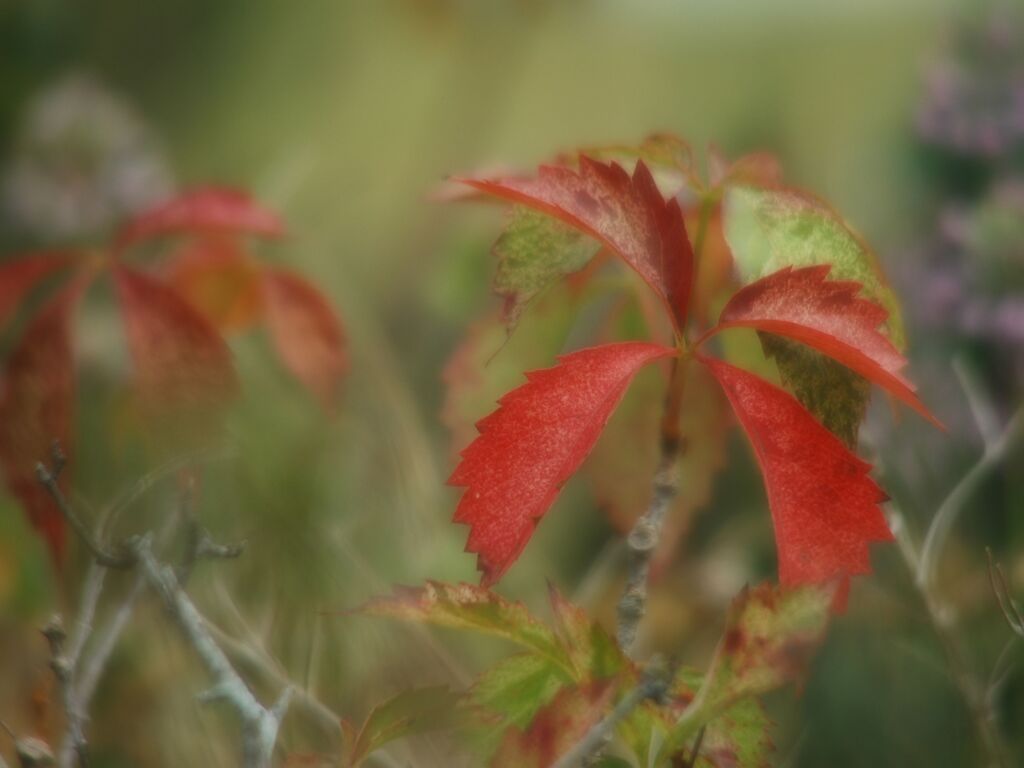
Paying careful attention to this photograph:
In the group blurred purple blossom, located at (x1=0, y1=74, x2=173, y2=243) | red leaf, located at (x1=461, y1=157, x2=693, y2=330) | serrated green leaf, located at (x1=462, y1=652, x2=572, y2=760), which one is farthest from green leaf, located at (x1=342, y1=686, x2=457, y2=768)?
blurred purple blossom, located at (x1=0, y1=74, x2=173, y2=243)

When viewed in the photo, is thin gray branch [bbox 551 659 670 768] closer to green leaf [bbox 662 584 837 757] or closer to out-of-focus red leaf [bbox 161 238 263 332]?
green leaf [bbox 662 584 837 757]

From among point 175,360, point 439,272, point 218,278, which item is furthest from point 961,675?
point 439,272

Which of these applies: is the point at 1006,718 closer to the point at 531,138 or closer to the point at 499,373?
the point at 499,373

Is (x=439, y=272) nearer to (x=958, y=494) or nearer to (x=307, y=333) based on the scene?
(x=307, y=333)

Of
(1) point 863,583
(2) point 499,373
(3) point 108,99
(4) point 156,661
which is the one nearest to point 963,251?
(1) point 863,583

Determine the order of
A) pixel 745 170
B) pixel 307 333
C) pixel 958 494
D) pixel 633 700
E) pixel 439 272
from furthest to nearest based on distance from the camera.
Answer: pixel 439 272, pixel 307 333, pixel 958 494, pixel 745 170, pixel 633 700

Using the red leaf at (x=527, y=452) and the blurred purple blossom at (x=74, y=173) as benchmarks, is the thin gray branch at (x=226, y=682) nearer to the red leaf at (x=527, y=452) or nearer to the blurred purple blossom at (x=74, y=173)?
the red leaf at (x=527, y=452)
